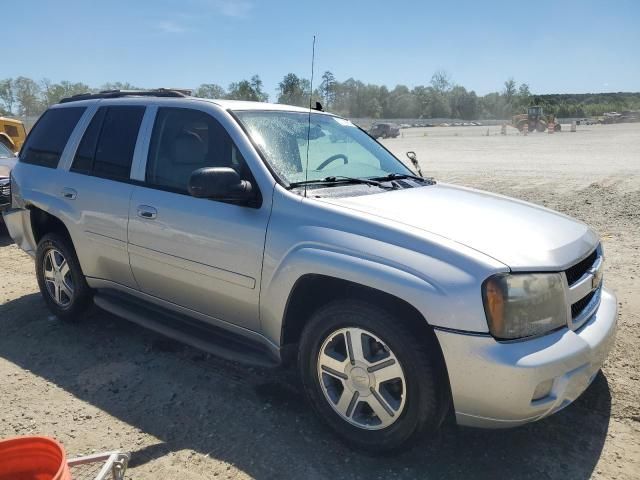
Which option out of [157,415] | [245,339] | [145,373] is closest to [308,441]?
[245,339]

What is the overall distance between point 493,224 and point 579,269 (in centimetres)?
52

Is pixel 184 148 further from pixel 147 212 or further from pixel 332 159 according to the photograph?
pixel 332 159

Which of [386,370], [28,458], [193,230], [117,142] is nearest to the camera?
[28,458]

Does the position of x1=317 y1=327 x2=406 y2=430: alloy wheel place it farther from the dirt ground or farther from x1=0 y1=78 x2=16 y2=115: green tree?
x1=0 y1=78 x2=16 y2=115: green tree

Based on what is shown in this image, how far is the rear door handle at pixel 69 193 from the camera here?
4.30 metres

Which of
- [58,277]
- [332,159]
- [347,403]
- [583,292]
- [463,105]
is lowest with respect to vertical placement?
[347,403]

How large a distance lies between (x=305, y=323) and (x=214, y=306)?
670mm

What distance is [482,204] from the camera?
11.1 ft

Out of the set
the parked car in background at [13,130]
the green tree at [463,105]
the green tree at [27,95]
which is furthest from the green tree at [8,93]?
the green tree at [463,105]

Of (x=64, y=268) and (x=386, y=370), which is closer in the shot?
(x=386, y=370)

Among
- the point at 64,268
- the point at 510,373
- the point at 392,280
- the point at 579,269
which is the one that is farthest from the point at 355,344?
the point at 64,268

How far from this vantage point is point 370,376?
2.78 metres

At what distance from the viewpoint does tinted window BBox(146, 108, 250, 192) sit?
11.5 feet

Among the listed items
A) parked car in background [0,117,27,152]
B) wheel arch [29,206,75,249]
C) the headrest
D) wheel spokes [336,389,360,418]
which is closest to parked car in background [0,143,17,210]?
wheel arch [29,206,75,249]
